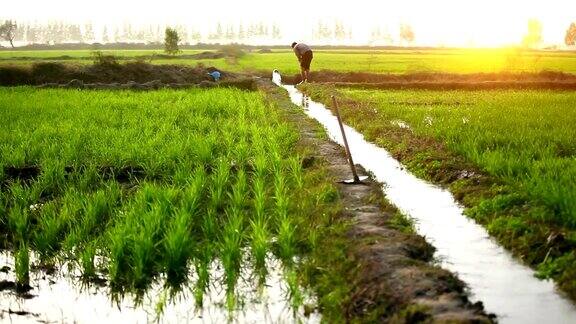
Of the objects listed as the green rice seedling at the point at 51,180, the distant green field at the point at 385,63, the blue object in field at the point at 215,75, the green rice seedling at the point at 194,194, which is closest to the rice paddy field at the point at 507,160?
the green rice seedling at the point at 194,194

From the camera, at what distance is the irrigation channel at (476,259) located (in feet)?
9.93

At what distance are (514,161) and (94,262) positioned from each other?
13.7 feet

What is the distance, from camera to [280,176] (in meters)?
5.72

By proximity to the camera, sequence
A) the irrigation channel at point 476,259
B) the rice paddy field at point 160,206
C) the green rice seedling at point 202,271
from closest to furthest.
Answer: the irrigation channel at point 476,259, the green rice seedling at point 202,271, the rice paddy field at point 160,206

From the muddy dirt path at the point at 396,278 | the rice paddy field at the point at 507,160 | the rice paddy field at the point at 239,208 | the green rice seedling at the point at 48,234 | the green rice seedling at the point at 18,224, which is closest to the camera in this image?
the muddy dirt path at the point at 396,278

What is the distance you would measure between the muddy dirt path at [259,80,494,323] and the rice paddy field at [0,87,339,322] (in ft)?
1.08

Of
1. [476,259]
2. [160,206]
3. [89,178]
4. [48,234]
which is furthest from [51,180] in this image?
[476,259]

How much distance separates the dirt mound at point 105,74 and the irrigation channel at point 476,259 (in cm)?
1506

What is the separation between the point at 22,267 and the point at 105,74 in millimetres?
19312

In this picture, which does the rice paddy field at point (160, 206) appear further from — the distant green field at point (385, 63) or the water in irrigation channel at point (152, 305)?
the distant green field at point (385, 63)

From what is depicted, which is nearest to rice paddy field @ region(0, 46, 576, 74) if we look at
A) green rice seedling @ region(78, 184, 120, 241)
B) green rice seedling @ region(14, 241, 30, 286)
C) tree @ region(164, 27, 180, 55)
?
tree @ region(164, 27, 180, 55)

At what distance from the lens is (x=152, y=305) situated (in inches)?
131

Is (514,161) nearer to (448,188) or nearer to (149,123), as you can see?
(448,188)

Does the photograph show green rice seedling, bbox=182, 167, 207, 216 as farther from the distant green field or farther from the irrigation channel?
the distant green field
